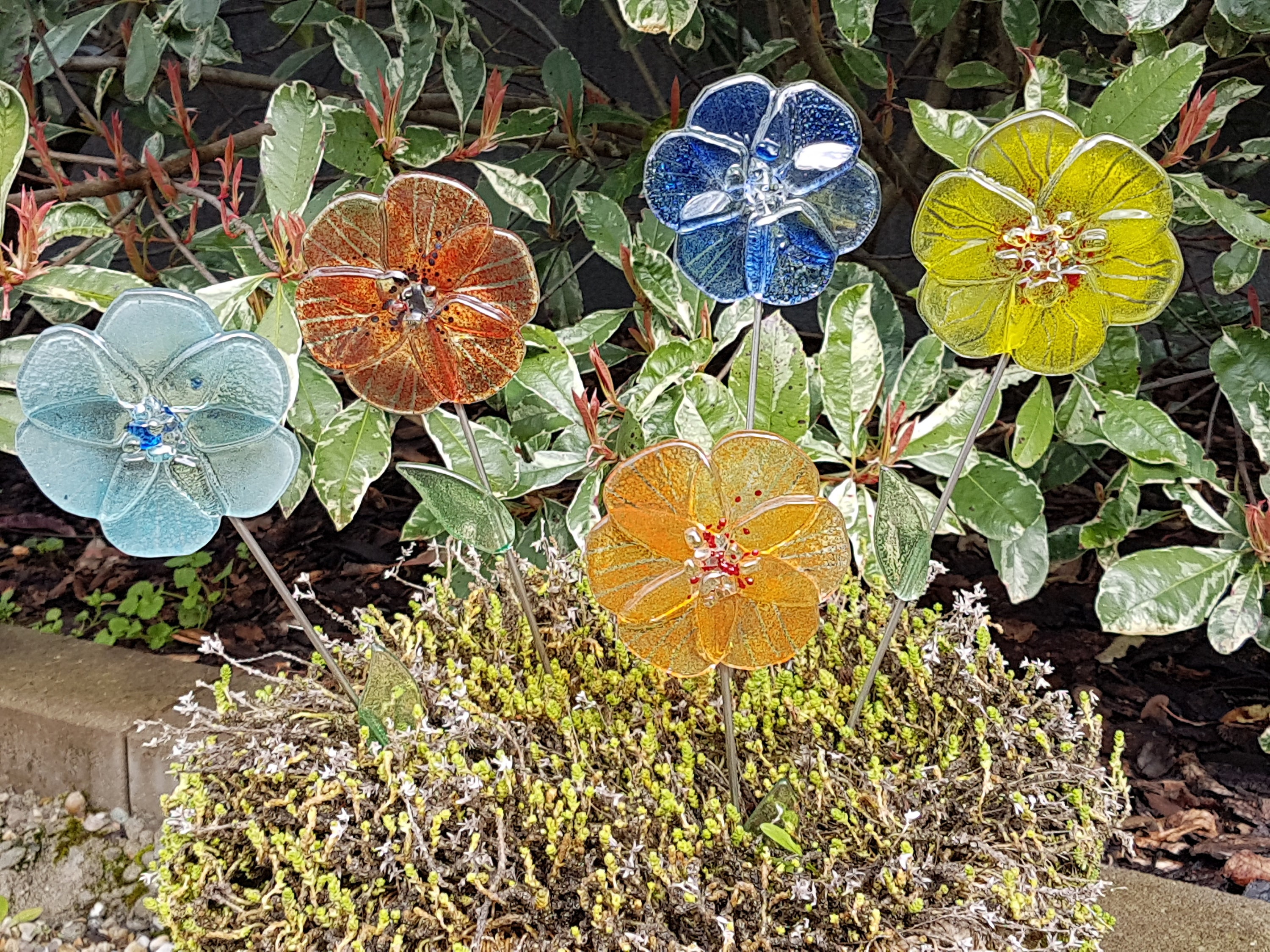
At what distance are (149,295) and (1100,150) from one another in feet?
1.99

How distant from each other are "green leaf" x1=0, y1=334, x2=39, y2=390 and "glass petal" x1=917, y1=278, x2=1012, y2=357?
2.54 feet

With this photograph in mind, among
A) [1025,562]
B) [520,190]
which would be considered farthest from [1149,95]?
[520,190]

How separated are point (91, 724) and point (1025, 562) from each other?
1.22 meters

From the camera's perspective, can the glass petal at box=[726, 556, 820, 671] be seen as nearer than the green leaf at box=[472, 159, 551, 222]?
Yes

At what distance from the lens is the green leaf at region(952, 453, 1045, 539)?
1.01 meters

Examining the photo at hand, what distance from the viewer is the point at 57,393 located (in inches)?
26.1

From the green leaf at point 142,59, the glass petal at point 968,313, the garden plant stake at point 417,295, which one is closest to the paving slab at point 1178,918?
the glass petal at point 968,313

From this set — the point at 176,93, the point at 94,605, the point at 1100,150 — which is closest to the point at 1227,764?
the point at 1100,150

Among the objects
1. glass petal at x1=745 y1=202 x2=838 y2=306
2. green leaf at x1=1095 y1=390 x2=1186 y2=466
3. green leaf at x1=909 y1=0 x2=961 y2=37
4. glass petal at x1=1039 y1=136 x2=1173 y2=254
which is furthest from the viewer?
green leaf at x1=909 y1=0 x2=961 y2=37

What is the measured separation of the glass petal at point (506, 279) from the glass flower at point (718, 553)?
0.15m

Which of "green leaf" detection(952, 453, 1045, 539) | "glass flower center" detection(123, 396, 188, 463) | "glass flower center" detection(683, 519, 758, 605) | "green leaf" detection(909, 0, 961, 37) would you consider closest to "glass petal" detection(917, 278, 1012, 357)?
"glass flower center" detection(683, 519, 758, 605)

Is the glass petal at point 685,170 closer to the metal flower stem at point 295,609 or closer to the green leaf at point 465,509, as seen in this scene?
the green leaf at point 465,509

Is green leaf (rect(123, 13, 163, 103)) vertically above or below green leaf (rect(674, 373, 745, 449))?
above

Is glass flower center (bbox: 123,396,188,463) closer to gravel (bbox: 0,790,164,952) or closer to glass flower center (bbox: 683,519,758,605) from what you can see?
glass flower center (bbox: 683,519,758,605)
